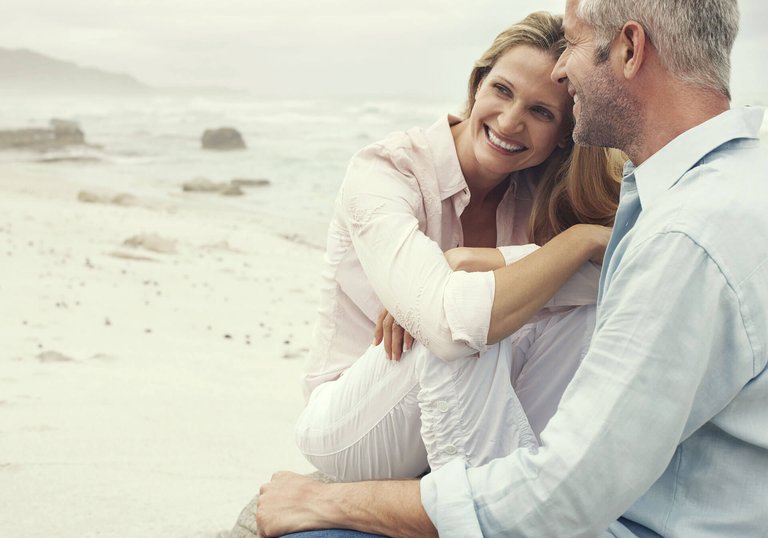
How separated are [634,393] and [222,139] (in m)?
29.4

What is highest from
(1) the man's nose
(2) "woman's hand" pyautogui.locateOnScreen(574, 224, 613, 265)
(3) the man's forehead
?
(3) the man's forehead

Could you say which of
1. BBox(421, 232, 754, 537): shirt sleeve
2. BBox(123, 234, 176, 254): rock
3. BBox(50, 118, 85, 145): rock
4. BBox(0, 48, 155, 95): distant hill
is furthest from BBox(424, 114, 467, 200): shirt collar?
BBox(0, 48, 155, 95): distant hill

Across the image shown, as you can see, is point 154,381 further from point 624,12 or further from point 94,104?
point 94,104

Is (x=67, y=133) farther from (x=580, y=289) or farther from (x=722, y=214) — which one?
(x=722, y=214)

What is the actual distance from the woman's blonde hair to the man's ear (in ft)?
3.35

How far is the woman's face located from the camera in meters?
2.87

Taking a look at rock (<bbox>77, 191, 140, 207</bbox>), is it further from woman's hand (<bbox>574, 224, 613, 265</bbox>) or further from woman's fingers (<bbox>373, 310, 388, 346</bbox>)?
woman's hand (<bbox>574, 224, 613, 265</bbox>)

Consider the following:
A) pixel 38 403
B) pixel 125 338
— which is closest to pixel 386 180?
pixel 38 403

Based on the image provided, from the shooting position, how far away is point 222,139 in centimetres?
3003

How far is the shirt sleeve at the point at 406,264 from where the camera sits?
2268 millimetres

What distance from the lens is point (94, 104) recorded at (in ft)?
180

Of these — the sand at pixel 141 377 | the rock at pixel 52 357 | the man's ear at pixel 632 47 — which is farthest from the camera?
the rock at pixel 52 357

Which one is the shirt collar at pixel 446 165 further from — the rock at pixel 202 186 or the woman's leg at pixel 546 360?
the rock at pixel 202 186

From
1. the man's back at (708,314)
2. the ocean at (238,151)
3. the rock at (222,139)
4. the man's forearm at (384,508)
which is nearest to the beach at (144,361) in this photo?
the man's back at (708,314)
